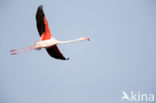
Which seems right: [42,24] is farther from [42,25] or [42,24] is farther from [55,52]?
[55,52]

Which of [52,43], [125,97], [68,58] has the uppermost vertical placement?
[52,43]

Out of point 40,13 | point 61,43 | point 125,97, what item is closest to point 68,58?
point 61,43

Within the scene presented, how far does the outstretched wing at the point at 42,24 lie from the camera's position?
1725 cm

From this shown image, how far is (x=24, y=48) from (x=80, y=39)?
288 cm

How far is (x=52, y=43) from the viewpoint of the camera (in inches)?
674

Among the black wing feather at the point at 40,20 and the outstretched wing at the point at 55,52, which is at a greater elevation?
the black wing feather at the point at 40,20

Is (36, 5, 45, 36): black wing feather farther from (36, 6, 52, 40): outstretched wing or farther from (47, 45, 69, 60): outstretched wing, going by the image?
(47, 45, 69, 60): outstretched wing

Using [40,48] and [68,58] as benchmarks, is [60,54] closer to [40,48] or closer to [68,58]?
[68,58]

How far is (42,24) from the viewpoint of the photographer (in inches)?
688

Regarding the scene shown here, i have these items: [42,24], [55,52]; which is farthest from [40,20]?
[55,52]

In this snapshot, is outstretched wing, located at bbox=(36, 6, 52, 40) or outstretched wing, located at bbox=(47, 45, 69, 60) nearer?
outstretched wing, located at bbox=(36, 6, 52, 40)

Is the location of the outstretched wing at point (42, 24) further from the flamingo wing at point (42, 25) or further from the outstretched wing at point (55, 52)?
the outstretched wing at point (55, 52)

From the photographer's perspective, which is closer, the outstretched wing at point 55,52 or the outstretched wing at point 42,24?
the outstretched wing at point 42,24

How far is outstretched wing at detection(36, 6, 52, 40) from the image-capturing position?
56.6 ft
